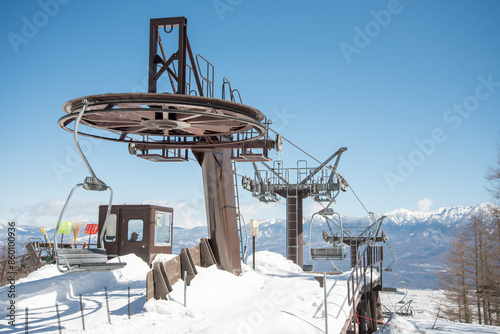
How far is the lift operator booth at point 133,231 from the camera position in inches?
746

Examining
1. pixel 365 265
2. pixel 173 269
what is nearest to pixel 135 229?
pixel 173 269

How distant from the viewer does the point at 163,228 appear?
20.2 m

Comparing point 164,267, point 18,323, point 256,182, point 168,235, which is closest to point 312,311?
point 164,267

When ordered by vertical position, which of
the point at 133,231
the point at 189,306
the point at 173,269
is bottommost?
the point at 189,306

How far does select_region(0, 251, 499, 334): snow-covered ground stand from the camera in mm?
9922

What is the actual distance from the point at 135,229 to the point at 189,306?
8186 millimetres

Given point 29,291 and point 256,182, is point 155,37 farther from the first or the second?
point 256,182

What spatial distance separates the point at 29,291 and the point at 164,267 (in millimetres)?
4377

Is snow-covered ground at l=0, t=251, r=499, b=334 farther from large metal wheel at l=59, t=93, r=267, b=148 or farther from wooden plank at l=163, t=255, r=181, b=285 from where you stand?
large metal wheel at l=59, t=93, r=267, b=148

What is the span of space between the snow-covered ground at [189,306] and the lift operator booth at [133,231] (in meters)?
1.91

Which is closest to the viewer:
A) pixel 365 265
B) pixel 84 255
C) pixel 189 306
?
pixel 84 255

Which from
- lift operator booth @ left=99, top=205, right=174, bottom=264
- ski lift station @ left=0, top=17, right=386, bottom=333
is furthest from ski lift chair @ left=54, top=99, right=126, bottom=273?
lift operator booth @ left=99, top=205, right=174, bottom=264

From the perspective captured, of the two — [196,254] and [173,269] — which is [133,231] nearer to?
[196,254]

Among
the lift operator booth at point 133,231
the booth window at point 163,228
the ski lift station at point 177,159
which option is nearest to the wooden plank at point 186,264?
the ski lift station at point 177,159
